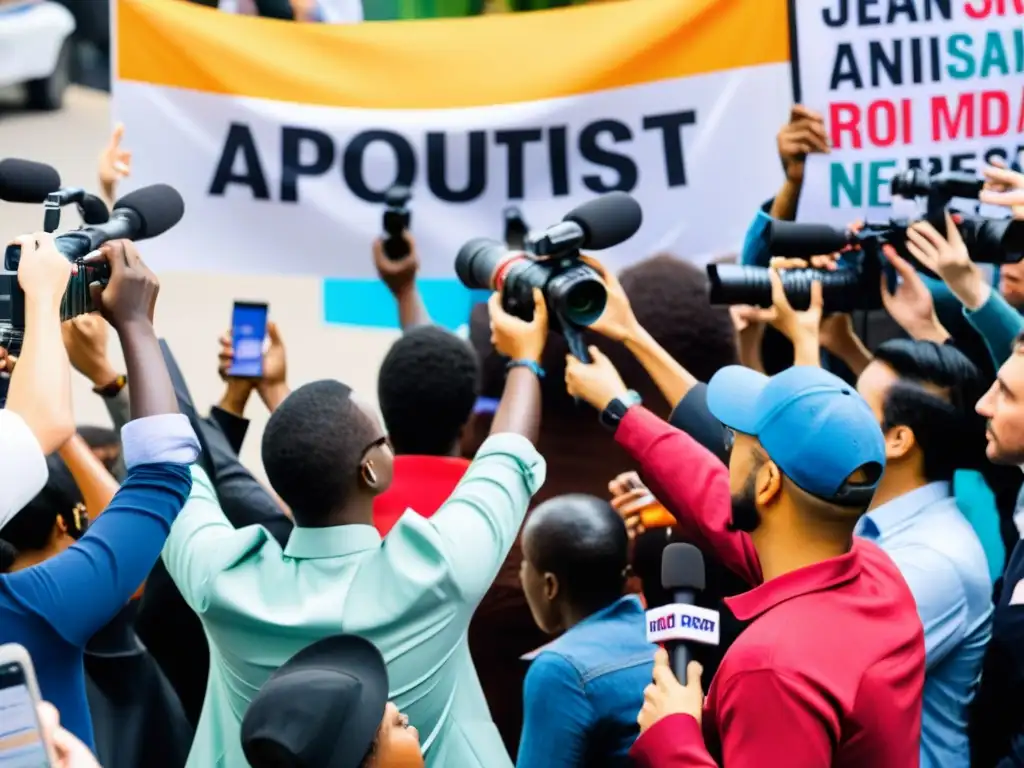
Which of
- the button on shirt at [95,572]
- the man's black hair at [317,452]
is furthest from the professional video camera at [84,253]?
the man's black hair at [317,452]

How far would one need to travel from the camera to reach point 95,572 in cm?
258

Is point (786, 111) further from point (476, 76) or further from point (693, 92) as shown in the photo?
point (476, 76)

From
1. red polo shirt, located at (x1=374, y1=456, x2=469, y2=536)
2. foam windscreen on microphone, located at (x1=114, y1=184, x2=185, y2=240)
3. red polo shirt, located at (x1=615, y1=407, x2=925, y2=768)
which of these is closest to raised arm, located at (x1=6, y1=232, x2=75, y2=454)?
foam windscreen on microphone, located at (x1=114, y1=184, x2=185, y2=240)

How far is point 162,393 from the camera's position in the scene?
107 inches

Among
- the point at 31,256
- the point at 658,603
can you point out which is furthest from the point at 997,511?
the point at 31,256

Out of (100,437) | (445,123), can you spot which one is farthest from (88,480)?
(445,123)

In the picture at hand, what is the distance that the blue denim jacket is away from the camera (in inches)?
120

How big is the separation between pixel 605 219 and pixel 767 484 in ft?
2.63

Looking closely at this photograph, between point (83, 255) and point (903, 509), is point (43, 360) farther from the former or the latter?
point (903, 509)

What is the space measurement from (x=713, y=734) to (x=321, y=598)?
0.72m

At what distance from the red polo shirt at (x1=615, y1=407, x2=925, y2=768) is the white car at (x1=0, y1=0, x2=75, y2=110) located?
31.3 feet

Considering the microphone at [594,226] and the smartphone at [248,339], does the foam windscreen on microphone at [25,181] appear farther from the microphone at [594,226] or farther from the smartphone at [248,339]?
the microphone at [594,226]

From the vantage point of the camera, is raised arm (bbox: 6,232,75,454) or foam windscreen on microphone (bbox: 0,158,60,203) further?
foam windscreen on microphone (bbox: 0,158,60,203)

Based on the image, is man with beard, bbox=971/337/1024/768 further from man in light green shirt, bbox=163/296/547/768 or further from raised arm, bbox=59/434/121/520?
raised arm, bbox=59/434/121/520
